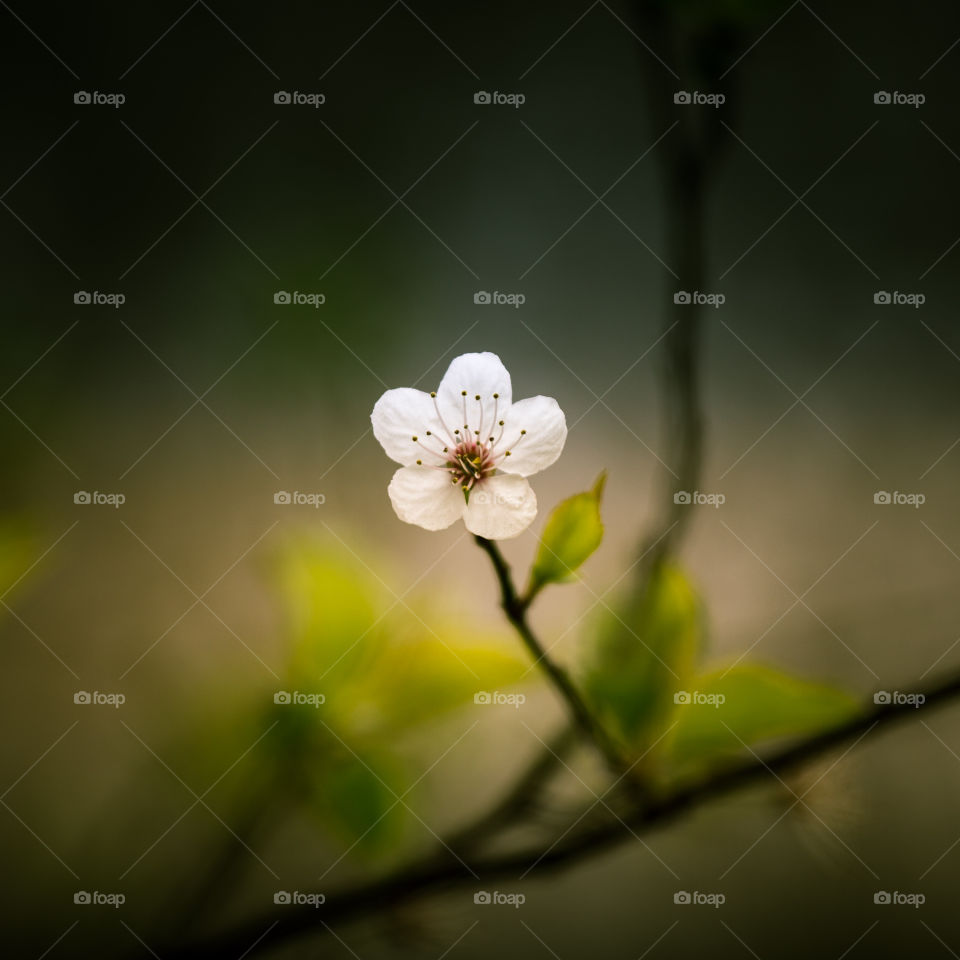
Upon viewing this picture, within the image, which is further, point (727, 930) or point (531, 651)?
point (727, 930)

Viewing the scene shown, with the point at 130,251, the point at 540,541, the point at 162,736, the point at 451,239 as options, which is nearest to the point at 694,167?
the point at 451,239

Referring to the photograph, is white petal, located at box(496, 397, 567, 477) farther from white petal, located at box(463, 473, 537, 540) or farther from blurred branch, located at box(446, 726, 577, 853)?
blurred branch, located at box(446, 726, 577, 853)

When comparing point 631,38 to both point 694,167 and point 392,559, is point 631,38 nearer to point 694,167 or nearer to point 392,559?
point 694,167

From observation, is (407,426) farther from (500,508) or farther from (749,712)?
(749,712)

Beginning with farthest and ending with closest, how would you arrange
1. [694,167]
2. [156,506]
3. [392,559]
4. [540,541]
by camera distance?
[156,506] → [392,559] → [694,167] → [540,541]

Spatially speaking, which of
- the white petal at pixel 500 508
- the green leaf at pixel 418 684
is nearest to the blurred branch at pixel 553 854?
the green leaf at pixel 418 684

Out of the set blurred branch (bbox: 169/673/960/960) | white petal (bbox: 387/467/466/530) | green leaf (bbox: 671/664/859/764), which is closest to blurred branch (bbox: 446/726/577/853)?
blurred branch (bbox: 169/673/960/960)
